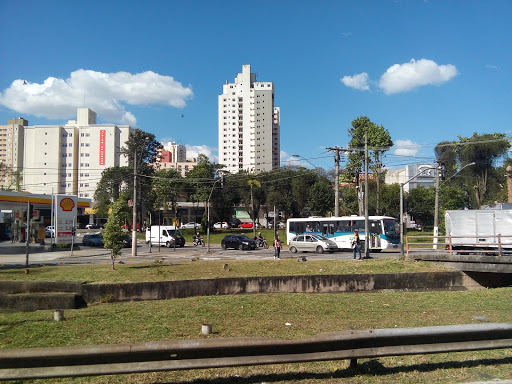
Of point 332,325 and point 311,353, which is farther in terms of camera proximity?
point 332,325

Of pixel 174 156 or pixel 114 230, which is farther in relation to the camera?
pixel 174 156

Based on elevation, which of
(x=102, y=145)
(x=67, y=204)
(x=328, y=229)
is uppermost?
(x=102, y=145)

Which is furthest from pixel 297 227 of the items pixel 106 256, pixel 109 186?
pixel 109 186

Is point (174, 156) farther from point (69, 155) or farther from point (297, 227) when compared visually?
point (297, 227)

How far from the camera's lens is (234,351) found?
14.2 feet

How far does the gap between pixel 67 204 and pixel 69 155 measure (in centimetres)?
7625

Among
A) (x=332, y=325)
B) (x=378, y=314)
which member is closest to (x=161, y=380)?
(x=332, y=325)

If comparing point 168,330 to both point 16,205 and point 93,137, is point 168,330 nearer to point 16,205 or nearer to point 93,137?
point 16,205

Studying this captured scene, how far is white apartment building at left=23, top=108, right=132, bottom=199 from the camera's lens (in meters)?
109

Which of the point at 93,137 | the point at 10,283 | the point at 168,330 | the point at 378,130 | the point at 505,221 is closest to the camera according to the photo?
the point at 168,330

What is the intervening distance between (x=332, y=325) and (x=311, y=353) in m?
3.31

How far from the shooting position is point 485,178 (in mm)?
66500

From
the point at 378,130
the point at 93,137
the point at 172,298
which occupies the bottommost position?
the point at 172,298

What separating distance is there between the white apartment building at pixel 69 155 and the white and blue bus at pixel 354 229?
8092cm
